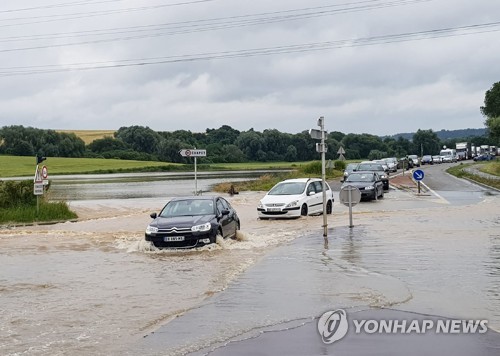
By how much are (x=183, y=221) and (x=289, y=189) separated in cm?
1044

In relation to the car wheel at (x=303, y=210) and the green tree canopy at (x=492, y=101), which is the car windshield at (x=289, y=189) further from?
the green tree canopy at (x=492, y=101)

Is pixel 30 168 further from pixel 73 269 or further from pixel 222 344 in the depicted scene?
pixel 222 344

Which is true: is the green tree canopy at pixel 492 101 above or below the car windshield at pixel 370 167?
above

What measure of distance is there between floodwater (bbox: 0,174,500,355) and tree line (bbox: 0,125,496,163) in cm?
10282

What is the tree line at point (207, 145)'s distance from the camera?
12200 centimetres

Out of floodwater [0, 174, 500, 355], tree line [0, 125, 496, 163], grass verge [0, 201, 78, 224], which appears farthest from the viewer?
tree line [0, 125, 496, 163]

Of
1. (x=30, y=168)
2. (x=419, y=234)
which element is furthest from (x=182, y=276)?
(x=30, y=168)

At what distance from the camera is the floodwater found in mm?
8344

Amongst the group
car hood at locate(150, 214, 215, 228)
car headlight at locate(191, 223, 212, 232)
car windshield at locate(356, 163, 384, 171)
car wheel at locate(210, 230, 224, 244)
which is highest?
car windshield at locate(356, 163, 384, 171)

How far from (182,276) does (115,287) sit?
140 centimetres

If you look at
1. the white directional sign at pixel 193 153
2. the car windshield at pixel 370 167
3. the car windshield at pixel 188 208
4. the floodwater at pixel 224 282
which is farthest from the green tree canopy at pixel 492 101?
the car windshield at pixel 188 208

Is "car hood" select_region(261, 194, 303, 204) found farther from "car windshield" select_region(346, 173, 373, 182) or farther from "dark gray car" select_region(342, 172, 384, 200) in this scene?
"car windshield" select_region(346, 173, 373, 182)

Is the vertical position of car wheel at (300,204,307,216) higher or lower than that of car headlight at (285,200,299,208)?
lower

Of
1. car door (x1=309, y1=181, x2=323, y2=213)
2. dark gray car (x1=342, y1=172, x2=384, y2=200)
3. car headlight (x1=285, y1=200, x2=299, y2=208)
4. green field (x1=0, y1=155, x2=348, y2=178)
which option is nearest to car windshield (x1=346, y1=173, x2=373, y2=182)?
dark gray car (x1=342, y1=172, x2=384, y2=200)
